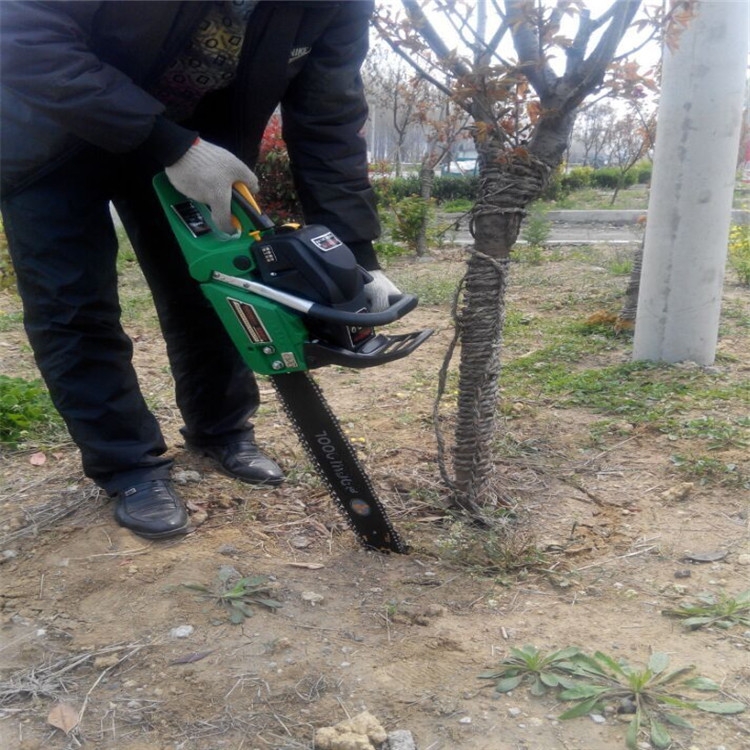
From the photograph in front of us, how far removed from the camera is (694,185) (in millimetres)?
3744

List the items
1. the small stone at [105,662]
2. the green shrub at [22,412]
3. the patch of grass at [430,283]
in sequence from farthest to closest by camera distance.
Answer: the patch of grass at [430,283] → the green shrub at [22,412] → the small stone at [105,662]

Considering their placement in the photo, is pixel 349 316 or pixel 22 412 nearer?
pixel 349 316

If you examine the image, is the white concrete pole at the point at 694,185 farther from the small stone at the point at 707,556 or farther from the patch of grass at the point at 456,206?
the patch of grass at the point at 456,206

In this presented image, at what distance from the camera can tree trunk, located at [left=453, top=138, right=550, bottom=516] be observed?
2.21 m

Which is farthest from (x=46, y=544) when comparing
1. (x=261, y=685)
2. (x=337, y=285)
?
Result: (x=337, y=285)

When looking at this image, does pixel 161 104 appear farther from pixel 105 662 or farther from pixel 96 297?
pixel 105 662

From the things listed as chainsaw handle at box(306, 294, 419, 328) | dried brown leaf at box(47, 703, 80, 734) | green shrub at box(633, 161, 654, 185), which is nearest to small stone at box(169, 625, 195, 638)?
dried brown leaf at box(47, 703, 80, 734)

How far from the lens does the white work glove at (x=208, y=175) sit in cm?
196

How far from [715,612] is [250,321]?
1.34 meters

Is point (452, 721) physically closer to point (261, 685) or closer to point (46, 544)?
point (261, 685)

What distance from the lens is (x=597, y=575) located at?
2.19 meters

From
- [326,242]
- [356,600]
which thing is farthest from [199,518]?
[326,242]


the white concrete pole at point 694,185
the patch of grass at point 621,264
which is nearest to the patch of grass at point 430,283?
the patch of grass at point 621,264

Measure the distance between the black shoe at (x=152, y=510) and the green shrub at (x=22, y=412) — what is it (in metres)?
0.92
